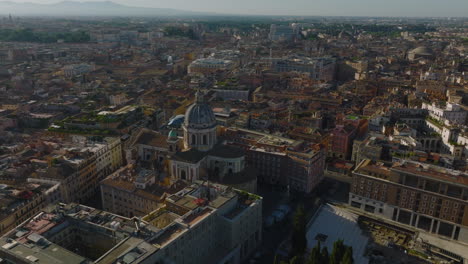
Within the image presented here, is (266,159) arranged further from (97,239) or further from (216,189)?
(97,239)


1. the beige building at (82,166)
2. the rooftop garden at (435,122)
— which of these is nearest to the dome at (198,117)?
the beige building at (82,166)

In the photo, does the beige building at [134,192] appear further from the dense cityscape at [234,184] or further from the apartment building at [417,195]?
the apartment building at [417,195]

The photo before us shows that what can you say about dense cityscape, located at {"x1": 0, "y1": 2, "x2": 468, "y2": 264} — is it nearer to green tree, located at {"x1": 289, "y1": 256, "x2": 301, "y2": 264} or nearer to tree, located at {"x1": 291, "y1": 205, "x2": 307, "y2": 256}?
tree, located at {"x1": 291, "y1": 205, "x2": 307, "y2": 256}

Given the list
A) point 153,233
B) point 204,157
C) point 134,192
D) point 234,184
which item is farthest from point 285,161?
point 153,233

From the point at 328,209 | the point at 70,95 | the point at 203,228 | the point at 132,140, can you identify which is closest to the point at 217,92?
the point at 70,95

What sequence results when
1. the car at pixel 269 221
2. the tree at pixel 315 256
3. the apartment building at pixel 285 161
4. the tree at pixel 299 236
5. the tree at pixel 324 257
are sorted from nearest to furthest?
the tree at pixel 315 256, the tree at pixel 324 257, the tree at pixel 299 236, the car at pixel 269 221, the apartment building at pixel 285 161

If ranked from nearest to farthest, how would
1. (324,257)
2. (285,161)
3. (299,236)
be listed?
(324,257) → (299,236) → (285,161)

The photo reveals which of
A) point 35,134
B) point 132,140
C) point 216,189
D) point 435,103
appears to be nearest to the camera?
point 216,189

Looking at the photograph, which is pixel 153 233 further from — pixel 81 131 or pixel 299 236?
pixel 81 131

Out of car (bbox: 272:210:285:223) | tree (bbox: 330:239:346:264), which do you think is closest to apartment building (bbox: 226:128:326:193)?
car (bbox: 272:210:285:223)
